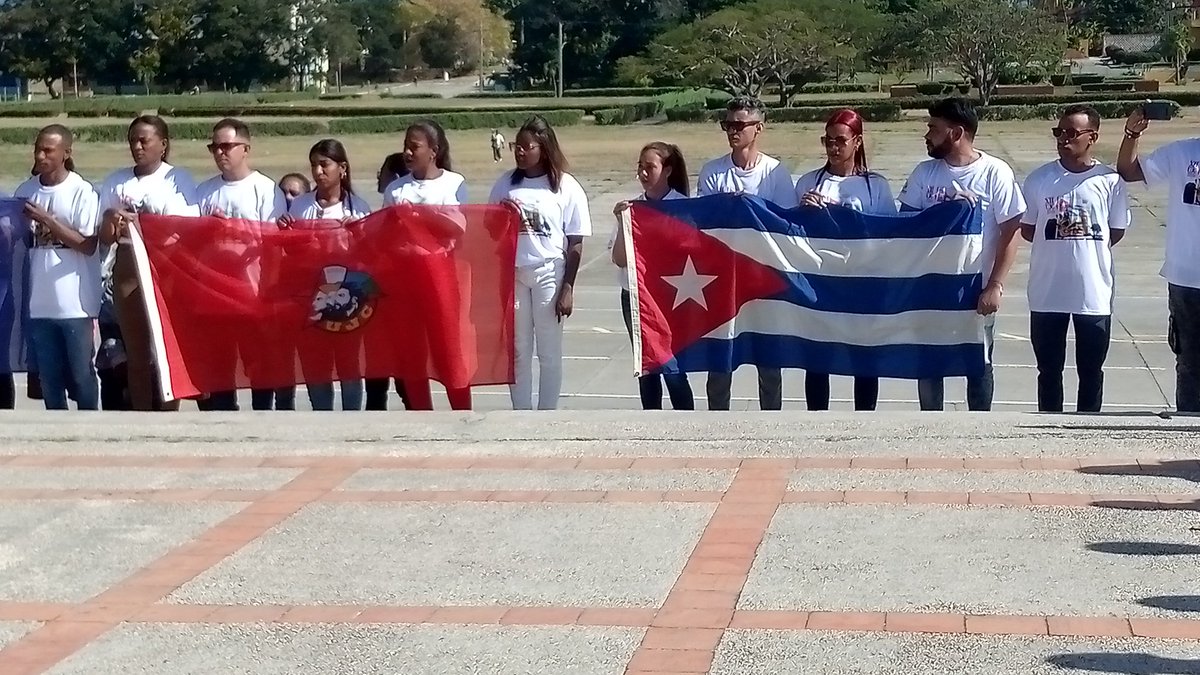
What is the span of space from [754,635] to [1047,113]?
61.9m

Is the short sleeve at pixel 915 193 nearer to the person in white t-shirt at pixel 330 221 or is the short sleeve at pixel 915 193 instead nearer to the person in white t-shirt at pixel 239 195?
the person in white t-shirt at pixel 330 221

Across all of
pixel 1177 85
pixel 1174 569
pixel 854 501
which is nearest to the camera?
pixel 1174 569

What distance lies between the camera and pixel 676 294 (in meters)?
9.21

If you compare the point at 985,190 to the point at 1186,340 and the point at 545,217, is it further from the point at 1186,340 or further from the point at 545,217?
the point at 545,217

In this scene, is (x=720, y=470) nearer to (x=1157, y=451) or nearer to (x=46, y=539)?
(x=1157, y=451)

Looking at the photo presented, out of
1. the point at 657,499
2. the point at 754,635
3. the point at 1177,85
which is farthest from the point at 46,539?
the point at 1177,85

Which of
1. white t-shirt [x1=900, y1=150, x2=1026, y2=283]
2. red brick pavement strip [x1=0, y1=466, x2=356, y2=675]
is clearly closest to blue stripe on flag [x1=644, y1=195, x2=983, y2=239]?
white t-shirt [x1=900, y1=150, x2=1026, y2=283]

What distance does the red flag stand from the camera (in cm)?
923

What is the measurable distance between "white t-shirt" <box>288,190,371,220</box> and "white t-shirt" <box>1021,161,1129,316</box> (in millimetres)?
3954

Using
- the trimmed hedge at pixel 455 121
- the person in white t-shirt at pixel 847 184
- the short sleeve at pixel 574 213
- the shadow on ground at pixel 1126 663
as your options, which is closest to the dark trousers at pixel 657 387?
the short sleeve at pixel 574 213

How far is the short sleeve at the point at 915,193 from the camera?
882 cm

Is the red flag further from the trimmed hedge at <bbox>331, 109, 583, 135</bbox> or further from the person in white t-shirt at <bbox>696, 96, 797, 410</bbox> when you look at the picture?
the trimmed hedge at <bbox>331, 109, 583, 135</bbox>

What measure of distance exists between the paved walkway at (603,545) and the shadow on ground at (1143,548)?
2 cm

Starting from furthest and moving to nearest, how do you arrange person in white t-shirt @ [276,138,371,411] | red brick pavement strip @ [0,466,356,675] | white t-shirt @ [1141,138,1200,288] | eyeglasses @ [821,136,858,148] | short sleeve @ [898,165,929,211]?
person in white t-shirt @ [276,138,371,411], short sleeve @ [898,165,929,211], eyeglasses @ [821,136,858,148], white t-shirt @ [1141,138,1200,288], red brick pavement strip @ [0,466,356,675]
